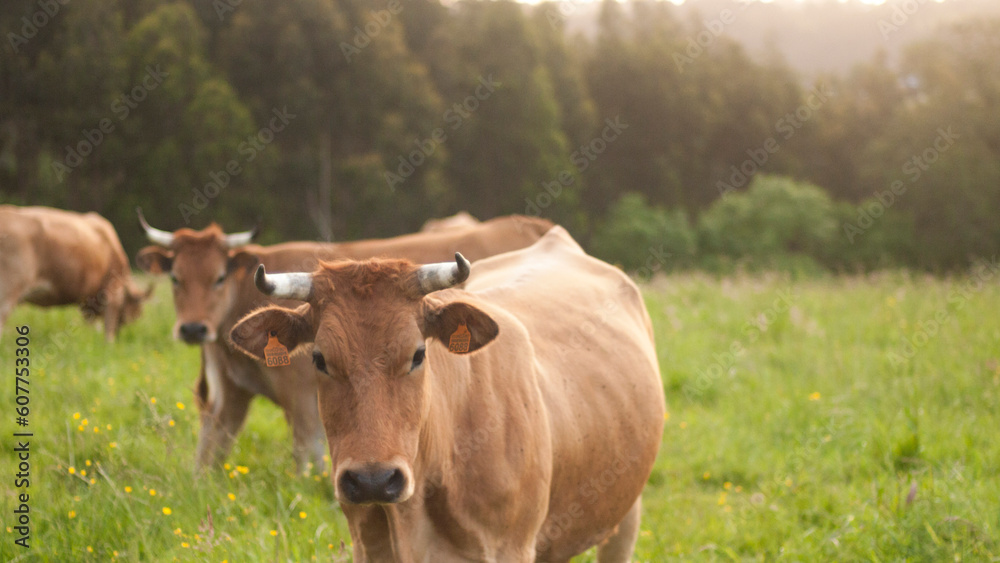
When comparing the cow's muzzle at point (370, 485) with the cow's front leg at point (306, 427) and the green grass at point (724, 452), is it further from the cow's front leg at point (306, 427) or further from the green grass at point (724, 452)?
the cow's front leg at point (306, 427)

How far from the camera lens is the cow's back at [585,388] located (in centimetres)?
338

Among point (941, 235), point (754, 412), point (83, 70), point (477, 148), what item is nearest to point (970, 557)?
point (754, 412)

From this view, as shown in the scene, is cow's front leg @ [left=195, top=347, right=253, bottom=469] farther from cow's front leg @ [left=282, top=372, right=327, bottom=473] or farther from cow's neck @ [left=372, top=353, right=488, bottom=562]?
cow's neck @ [left=372, top=353, right=488, bottom=562]

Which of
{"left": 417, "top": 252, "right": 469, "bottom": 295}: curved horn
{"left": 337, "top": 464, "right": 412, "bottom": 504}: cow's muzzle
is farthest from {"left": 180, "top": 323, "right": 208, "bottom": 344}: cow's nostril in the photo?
{"left": 337, "top": 464, "right": 412, "bottom": 504}: cow's muzzle

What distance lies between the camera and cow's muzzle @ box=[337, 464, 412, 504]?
2463 millimetres

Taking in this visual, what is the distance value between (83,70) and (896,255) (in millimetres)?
34344

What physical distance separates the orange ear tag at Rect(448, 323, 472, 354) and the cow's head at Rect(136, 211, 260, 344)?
4.00 m

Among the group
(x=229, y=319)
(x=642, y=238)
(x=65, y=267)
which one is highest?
(x=229, y=319)

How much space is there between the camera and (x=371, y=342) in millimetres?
2691

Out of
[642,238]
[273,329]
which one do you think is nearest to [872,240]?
[642,238]

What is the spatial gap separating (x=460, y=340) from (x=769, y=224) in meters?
36.1

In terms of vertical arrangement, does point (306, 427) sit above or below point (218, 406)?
above

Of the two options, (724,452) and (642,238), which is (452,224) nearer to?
(724,452)

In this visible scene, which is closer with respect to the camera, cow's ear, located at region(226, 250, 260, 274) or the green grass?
the green grass
